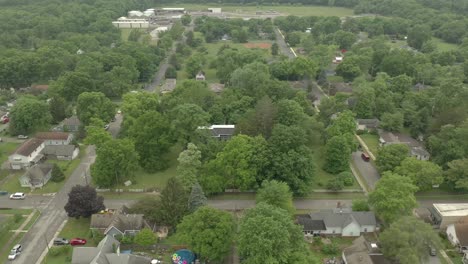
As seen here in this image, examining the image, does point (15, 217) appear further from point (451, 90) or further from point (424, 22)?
point (424, 22)

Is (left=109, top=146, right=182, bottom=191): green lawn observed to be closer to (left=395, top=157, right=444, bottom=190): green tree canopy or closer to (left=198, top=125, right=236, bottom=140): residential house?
(left=198, top=125, right=236, bottom=140): residential house

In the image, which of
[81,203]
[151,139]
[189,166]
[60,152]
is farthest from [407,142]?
[60,152]

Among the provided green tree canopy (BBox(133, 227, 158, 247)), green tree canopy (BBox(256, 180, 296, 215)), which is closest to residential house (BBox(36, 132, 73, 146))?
green tree canopy (BBox(133, 227, 158, 247))

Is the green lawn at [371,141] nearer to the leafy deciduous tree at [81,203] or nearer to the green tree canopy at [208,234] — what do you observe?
the green tree canopy at [208,234]

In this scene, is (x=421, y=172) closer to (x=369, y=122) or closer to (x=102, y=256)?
(x=369, y=122)

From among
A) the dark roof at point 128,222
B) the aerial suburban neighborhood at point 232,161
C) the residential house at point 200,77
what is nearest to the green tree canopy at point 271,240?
the aerial suburban neighborhood at point 232,161
